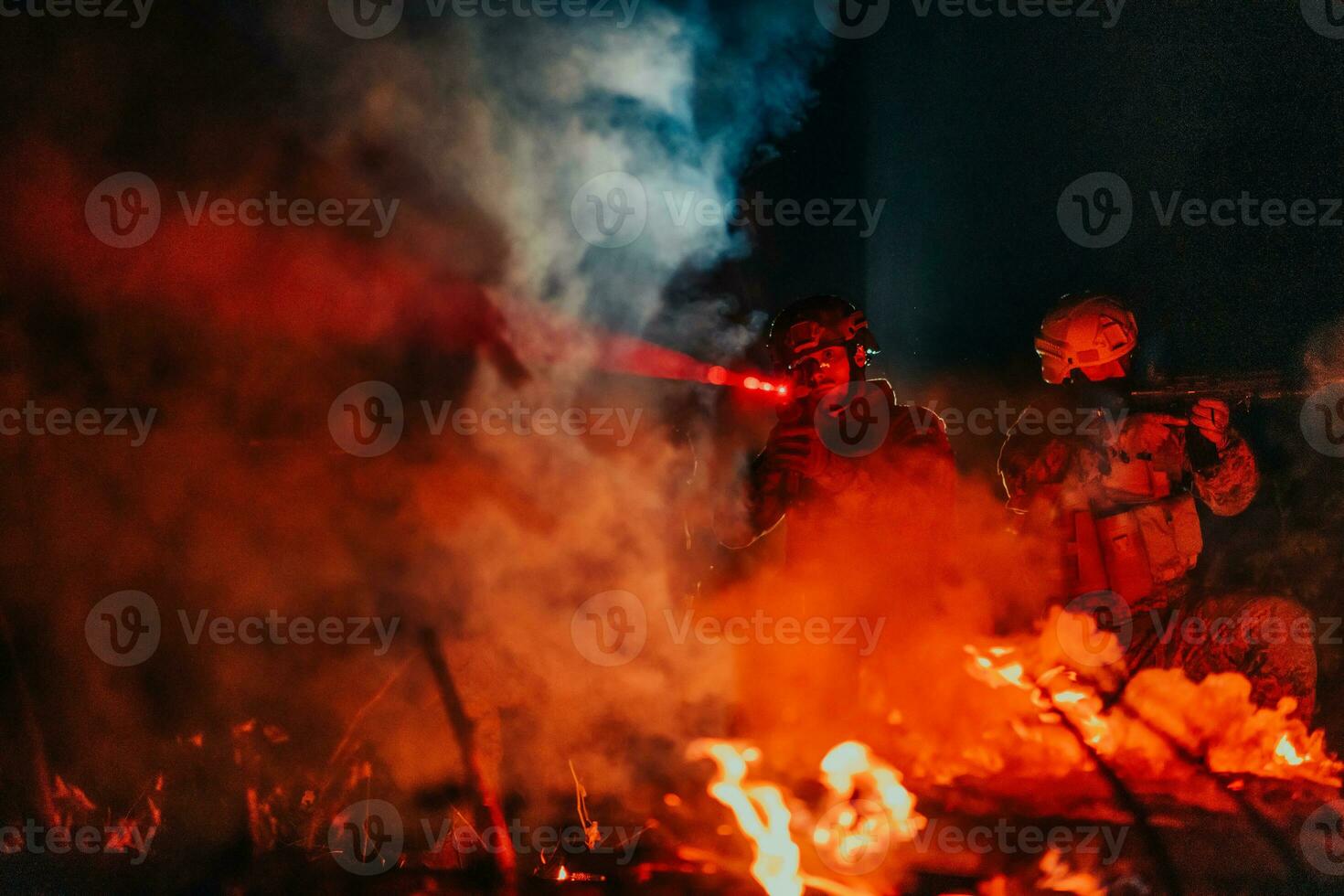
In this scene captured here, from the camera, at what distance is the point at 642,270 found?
705 cm

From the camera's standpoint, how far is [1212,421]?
6.13m

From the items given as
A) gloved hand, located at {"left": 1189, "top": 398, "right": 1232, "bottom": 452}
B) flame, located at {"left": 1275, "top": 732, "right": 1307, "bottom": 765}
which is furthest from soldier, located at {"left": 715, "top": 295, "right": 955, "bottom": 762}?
flame, located at {"left": 1275, "top": 732, "right": 1307, "bottom": 765}

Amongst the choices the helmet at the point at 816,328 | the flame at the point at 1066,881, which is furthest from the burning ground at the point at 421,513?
the flame at the point at 1066,881

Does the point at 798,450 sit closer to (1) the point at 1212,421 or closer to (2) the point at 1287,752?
(1) the point at 1212,421

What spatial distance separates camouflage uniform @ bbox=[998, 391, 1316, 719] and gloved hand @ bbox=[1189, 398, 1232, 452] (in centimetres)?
5

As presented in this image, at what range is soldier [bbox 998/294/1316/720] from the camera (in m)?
6.05

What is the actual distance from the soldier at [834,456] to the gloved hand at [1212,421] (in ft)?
6.57

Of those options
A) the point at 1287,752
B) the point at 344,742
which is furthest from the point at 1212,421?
the point at 344,742

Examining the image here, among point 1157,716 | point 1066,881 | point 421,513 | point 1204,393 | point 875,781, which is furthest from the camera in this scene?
point 421,513

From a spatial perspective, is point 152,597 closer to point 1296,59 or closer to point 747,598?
point 747,598

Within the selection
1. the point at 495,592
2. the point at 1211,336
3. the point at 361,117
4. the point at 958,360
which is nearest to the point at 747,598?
the point at 495,592

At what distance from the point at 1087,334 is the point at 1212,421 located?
1053mm

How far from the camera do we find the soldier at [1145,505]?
6.05 m

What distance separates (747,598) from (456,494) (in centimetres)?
244
